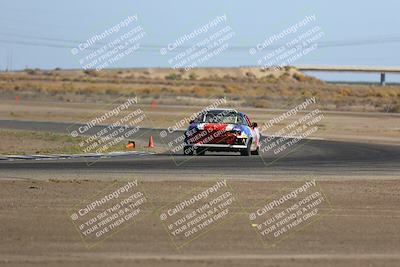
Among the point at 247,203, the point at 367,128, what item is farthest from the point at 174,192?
the point at 367,128

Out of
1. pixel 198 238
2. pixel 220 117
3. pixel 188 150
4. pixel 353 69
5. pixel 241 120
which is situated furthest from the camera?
pixel 353 69

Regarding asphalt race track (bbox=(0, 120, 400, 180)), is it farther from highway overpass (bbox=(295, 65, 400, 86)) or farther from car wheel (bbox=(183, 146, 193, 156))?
highway overpass (bbox=(295, 65, 400, 86))

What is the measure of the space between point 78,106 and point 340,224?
63.7 m

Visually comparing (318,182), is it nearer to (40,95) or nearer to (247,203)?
(247,203)

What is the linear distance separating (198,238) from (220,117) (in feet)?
58.2

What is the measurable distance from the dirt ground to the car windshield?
12.4m

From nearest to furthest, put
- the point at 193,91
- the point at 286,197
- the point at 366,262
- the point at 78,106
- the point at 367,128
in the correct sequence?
the point at 366,262, the point at 286,197, the point at 367,128, the point at 78,106, the point at 193,91

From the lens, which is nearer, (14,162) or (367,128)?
(14,162)

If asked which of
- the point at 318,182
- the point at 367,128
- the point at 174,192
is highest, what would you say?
the point at 174,192

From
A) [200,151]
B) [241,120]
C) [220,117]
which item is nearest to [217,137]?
[200,151]

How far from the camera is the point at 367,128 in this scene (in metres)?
56.4

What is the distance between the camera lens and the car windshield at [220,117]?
30.8 m

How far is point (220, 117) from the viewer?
30.9 metres

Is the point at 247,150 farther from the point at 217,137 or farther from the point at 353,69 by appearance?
the point at 353,69
